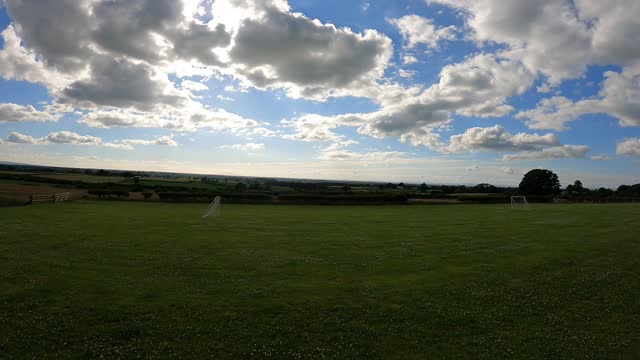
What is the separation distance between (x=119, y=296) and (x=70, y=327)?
7.08 feet

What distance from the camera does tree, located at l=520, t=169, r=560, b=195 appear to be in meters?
102

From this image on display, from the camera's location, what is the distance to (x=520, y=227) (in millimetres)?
29875

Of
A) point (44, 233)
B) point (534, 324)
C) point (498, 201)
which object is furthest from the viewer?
point (498, 201)

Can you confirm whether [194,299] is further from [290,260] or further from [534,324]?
[534,324]

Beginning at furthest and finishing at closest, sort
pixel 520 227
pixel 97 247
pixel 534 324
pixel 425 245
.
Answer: pixel 520 227 → pixel 425 245 → pixel 97 247 → pixel 534 324

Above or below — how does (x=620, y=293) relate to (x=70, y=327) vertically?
above

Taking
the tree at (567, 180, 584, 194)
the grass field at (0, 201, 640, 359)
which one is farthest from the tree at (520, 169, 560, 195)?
the grass field at (0, 201, 640, 359)

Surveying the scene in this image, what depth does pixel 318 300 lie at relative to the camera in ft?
39.5

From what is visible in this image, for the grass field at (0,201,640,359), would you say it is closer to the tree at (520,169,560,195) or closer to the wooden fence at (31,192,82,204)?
the wooden fence at (31,192,82,204)

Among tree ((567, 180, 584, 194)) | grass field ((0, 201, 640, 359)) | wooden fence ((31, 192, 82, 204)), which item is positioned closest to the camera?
grass field ((0, 201, 640, 359))

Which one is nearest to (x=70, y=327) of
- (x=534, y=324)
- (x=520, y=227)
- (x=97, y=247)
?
(x=97, y=247)

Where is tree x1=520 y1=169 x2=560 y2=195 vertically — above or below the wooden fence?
above

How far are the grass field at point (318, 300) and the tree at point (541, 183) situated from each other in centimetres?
9039

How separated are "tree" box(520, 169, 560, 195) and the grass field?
3558 inches
